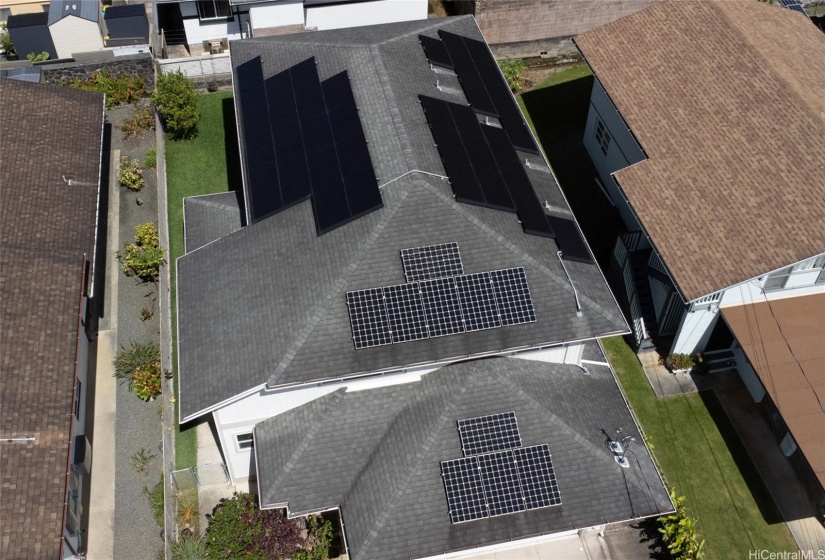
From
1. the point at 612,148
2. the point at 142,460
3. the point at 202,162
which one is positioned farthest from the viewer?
the point at 202,162

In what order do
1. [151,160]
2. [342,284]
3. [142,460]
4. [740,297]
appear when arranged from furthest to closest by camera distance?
[151,160], [740,297], [142,460], [342,284]

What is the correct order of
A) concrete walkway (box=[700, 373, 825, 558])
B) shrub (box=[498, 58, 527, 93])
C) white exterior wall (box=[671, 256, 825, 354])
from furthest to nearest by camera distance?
shrub (box=[498, 58, 527, 93]) → white exterior wall (box=[671, 256, 825, 354]) → concrete walkway (box=[700, 373, 825, 558])

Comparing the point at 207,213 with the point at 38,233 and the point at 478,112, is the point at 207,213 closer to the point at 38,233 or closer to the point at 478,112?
the point at 38,233

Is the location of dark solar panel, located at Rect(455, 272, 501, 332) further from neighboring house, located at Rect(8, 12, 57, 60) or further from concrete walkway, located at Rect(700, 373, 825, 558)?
neighboring house, located at Rect(8, 12, 57, 60)

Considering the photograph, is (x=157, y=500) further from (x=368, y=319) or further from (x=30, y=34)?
(x=30, y=34)

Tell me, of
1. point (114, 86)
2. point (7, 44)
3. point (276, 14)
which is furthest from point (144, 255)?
point (7, 44)

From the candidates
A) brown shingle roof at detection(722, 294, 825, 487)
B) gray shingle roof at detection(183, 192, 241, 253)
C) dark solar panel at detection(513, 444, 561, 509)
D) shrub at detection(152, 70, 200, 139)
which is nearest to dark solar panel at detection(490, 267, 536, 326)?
dark solar panel at detection(513, 444, 561, 509)
